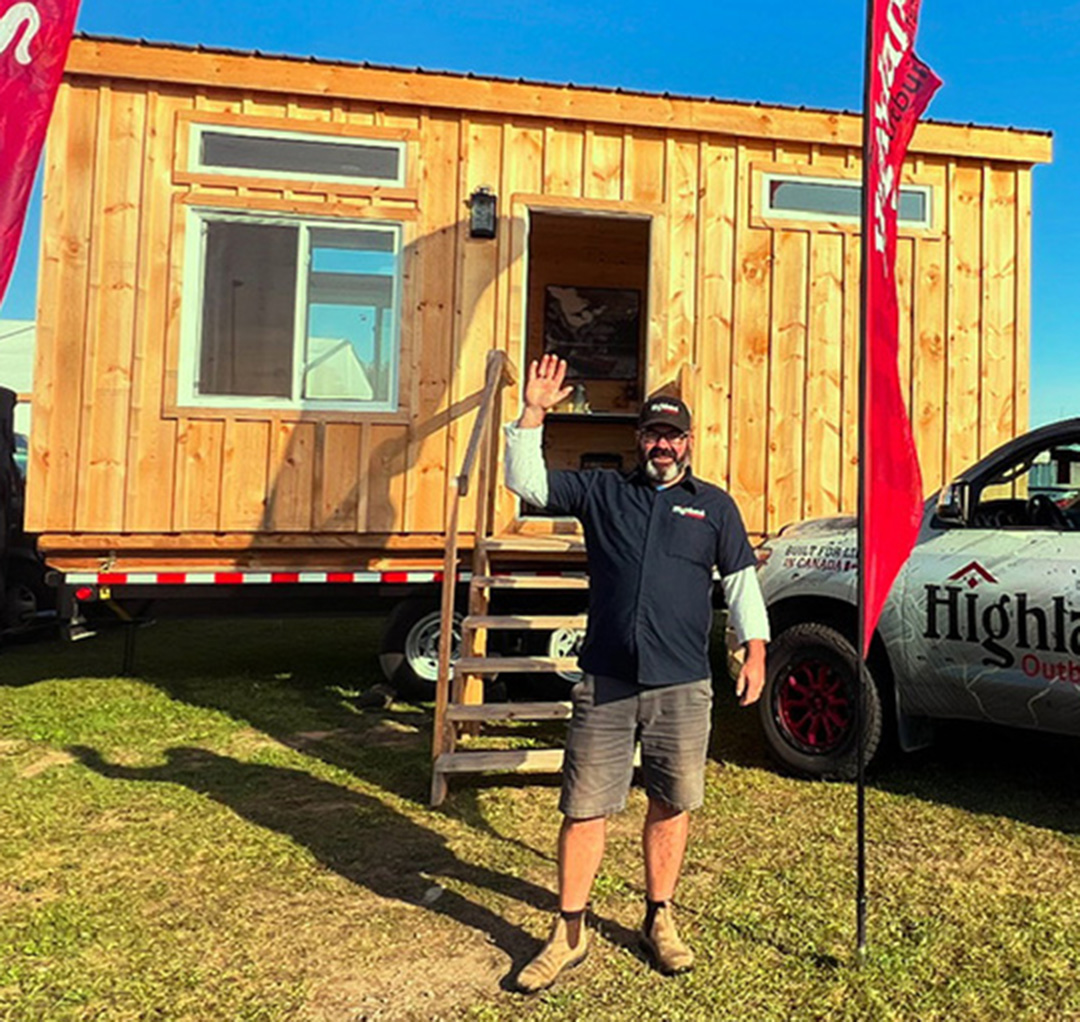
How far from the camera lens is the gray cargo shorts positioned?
290cm

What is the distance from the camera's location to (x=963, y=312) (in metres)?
7.02

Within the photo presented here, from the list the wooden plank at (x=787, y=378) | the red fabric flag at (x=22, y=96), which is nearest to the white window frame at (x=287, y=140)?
the wooden plank at (x=787, y=378)

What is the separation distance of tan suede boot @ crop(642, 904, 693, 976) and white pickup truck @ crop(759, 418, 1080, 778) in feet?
6.65

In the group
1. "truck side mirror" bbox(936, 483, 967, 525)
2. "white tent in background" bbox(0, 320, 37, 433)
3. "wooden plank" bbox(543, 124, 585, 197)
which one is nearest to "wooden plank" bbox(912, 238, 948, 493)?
"truck side mirror" bbox(936, 483, 967, 525)

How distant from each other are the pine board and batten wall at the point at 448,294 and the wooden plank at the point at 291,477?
0.05 ft

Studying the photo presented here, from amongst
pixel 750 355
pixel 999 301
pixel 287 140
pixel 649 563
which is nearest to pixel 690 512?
pixel 649 563

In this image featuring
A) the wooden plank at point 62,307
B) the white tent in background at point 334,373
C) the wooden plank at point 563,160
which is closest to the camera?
the wooden plank at point 62,307

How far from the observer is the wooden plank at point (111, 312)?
5949 millimetres

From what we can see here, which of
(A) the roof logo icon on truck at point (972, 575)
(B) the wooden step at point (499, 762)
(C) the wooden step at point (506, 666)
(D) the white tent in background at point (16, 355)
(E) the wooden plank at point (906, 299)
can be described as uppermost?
(D) the white tent in background at point (16, 355)

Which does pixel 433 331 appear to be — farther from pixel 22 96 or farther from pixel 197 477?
pixel 22 96

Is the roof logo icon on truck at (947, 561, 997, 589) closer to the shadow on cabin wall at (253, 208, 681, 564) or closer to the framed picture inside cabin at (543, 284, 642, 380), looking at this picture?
the shadow on cabin wall at (253, 208, 681, 564)

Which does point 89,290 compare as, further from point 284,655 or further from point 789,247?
point 789,247

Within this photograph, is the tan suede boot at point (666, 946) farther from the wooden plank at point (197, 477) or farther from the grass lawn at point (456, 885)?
the wooden plank at point (197, 477)

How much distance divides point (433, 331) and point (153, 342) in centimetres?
192
